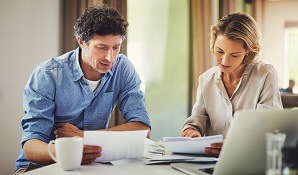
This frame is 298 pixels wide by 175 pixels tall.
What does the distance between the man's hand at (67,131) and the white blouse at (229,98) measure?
0.56m

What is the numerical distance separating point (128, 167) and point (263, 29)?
517 cm

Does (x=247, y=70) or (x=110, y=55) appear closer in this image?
(x=110, y=55)

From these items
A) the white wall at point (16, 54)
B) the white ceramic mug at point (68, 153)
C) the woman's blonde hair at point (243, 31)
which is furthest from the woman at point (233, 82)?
the white wall at point (16, 54)

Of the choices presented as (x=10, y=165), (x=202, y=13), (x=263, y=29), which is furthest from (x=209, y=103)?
(x=263, y=29)

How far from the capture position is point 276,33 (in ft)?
19.8

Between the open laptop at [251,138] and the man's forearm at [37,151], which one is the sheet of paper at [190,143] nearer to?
the open laptop at [251,138]

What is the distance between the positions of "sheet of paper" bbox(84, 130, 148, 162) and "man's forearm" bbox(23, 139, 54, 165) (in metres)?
0.27

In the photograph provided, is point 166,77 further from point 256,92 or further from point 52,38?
point 256,92

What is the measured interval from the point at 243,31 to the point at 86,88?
2.68 ft

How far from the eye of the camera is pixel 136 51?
364 cm

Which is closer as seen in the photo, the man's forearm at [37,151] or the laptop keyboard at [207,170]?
the laptop keyboard at [207,170]

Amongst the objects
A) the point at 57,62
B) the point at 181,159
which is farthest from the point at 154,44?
the point at 181,159

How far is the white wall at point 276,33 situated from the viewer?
19.7 ft

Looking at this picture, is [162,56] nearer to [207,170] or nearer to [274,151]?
[207,170]
